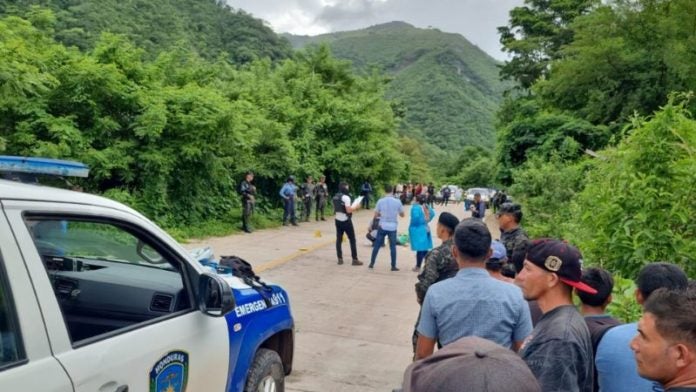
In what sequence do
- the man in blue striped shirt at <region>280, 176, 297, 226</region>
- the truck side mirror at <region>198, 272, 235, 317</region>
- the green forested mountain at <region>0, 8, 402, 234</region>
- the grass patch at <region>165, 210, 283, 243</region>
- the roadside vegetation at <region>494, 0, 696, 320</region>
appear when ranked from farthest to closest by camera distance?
the man in blue striped shirt at <region>280, 176, 297, 226</region>
the grass patch at <region>165, 210, 283, 243</region>
the green forested mountain at <region>0, 8, 402, 234</region>
the roadside vegetation at <region>494, 0, 696, 320</region>
the truck side mirror at <region>198, 272, 235, 317</region>

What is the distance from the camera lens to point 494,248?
181 inches

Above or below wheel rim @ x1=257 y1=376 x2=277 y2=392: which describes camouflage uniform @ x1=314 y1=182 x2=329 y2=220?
below

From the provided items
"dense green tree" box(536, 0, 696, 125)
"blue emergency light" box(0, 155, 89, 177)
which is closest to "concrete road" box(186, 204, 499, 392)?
"blue emergency light" box(0, 155, 89, 177)

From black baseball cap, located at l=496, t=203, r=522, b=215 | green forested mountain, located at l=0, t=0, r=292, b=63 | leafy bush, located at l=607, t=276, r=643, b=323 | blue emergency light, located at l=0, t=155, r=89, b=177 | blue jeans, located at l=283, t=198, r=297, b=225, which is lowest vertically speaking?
blue jeans, located at l=283, t=198, r=297, b=225

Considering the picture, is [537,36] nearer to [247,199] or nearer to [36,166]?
[247,199]

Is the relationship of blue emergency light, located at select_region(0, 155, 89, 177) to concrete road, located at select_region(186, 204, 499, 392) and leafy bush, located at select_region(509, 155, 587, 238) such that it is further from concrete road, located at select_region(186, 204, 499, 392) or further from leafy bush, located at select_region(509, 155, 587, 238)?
leafy bush, located at select_region(509, 155, 587, 238)

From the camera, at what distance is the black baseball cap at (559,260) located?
2621mm

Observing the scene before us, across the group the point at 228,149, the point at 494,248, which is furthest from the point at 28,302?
the point at 228,149

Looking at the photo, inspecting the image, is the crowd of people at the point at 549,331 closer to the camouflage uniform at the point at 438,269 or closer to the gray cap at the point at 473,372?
the gray cap at the point at 473,372

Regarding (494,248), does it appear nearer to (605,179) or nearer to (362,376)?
(362,376)

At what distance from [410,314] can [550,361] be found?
6.06 metres

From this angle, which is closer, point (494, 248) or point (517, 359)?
point (517, 359)

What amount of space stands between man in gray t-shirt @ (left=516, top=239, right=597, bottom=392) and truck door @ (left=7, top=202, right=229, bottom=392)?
160 cm

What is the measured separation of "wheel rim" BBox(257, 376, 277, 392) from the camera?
369cm
